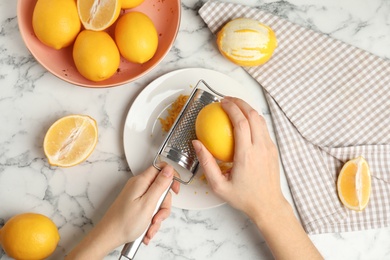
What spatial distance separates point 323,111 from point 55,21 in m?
0.61

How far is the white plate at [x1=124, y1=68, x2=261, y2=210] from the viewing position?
1.18 m

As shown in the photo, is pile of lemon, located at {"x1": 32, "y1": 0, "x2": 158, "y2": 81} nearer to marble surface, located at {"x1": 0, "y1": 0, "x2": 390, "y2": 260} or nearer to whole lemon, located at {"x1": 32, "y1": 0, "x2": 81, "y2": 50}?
whole lemon, located at {"x1": 32, "y1": 0, "x2": 81, "y2": 50}

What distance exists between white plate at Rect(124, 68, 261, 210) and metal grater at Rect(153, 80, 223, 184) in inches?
2.2

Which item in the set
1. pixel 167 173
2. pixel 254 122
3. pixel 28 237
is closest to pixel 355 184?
pixel 254 122

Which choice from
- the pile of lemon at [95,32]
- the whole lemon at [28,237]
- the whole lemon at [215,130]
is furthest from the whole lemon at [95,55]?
the whole lemon at [28,237]

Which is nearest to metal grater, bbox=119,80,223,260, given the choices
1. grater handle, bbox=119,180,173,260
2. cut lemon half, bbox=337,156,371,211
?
grater handle, bbox=119,180,173,260

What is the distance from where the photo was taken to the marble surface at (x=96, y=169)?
47.1 inches

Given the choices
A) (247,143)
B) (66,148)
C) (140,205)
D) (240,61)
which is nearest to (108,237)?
(140,205)

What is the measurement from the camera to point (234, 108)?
1.05m

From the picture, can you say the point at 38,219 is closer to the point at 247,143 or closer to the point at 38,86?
the point at 38,86

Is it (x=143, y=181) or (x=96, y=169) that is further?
(x=96, y=169)

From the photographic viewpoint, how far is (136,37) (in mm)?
1079

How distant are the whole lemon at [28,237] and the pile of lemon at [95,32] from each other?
32cm

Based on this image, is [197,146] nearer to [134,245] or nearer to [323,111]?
[134,245]
